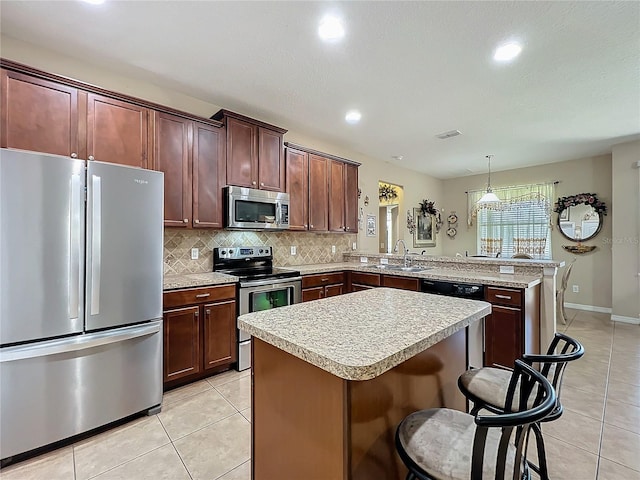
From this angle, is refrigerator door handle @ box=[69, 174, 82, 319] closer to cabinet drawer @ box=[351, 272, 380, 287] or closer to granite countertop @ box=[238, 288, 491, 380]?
granite countertop @ box=[238, 288, 491, 380]

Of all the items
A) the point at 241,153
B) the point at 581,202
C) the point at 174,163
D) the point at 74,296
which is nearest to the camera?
the point at 74,296

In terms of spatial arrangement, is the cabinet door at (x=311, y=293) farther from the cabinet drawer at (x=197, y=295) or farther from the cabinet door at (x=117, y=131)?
the cabinet door at (x=117, y=131)

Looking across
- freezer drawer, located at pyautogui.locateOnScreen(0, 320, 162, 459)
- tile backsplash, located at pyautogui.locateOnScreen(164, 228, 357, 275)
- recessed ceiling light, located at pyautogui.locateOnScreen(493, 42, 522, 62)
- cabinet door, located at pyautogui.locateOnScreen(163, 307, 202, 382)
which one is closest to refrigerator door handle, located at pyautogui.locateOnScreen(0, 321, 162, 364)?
freezer drawer, located at pyautogui.locateOnScreen(0, 320, 162, 459)

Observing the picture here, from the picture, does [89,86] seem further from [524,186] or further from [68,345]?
[524,186]

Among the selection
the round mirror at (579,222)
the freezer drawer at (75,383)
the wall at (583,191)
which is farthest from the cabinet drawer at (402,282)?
the round mirror at (579,222)

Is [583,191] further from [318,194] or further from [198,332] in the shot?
[198,332]

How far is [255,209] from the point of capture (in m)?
3.40

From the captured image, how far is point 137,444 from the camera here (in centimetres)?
193

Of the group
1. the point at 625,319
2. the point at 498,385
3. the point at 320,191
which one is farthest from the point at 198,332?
the point at 625,319

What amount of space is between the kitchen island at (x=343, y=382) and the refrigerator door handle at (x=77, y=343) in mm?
1275

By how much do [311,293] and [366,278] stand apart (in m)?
0.75

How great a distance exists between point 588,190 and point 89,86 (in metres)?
7.40

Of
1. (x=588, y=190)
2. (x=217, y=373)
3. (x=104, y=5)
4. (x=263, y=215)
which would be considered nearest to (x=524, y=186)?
(x=588, y=190)

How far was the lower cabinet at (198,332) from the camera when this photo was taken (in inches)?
99.3
